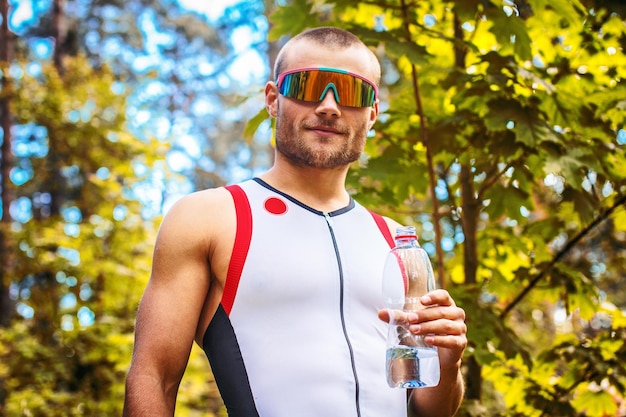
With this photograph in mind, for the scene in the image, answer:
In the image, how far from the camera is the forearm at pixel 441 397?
223 cm

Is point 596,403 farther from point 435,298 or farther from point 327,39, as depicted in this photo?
point 327,39

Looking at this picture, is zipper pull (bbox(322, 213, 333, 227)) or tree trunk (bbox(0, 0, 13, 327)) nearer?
zipper pull (bbox(322, 213, 333, 227))

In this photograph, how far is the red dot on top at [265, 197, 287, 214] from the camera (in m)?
2.31

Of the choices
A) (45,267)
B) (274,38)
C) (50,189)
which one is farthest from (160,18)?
(274,38)

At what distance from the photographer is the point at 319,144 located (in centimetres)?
237

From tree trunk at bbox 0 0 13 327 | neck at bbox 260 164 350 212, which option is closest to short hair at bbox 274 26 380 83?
neck at bbox 260 164 350 212

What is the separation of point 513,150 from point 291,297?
63.4 inches

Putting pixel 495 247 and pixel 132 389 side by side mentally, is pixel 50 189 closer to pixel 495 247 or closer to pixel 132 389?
pixel 495 247

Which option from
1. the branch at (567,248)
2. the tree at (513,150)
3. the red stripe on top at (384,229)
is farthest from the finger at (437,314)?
the branch at (567,248)

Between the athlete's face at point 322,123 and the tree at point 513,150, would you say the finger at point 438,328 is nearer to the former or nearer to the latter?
the athlete's face at point 322,123

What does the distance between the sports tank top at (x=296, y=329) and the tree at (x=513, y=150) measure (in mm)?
1177

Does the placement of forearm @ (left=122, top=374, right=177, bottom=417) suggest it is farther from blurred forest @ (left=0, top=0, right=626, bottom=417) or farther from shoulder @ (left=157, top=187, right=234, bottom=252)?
blurred forest @ (left=0, top=0, right=626, bottom=417)

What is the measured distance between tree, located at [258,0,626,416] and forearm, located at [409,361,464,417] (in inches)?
35.1

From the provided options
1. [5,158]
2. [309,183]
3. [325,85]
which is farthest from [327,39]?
[5,158]
